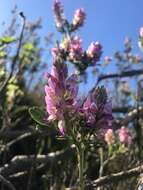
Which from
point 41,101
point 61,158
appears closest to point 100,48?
point 61,158

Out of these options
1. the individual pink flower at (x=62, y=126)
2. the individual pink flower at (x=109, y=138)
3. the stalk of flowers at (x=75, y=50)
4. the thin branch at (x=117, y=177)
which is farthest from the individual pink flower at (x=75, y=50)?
the individual pink flower at (x=62, y=126)

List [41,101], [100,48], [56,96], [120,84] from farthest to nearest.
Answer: [120,84] < [41,101] < [100,48] < [56,96]

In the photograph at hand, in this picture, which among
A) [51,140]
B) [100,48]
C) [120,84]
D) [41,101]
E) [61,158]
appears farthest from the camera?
[120,84]

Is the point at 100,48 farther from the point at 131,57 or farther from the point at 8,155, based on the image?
the point at 131,57

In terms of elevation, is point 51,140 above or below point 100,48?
below

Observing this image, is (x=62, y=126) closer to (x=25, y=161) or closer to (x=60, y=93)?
(x=60, y=93)

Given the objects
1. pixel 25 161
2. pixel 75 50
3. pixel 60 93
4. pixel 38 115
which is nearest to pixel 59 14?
pixel 75 50
